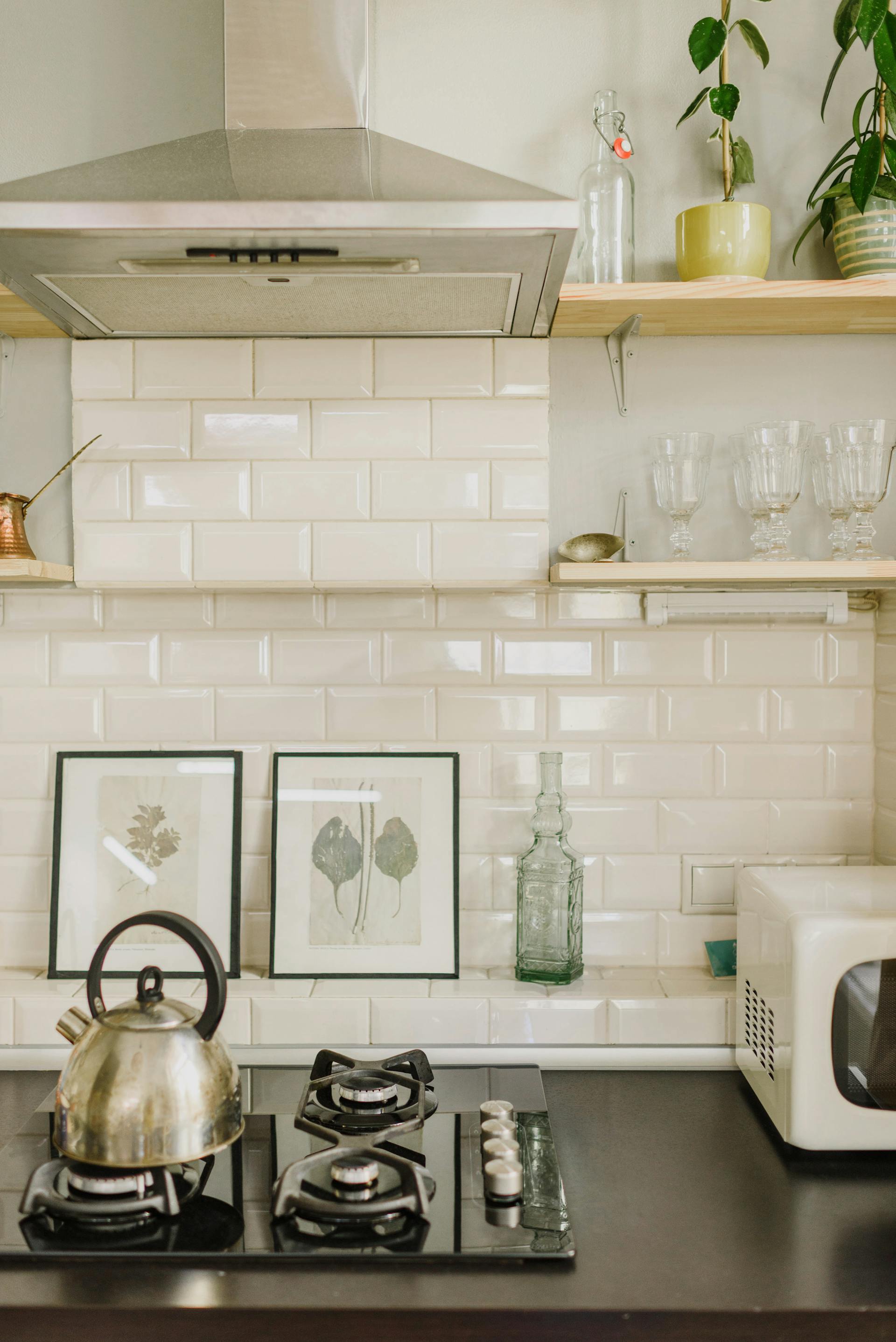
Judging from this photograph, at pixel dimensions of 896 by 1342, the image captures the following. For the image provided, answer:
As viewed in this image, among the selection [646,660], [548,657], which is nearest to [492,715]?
[548,657]

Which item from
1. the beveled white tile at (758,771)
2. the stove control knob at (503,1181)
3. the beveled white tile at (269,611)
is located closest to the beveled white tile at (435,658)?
the beveled white tile at (269,611)

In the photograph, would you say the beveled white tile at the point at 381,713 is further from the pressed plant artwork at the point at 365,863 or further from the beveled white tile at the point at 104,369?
the beveled white tile at the point at 104,369

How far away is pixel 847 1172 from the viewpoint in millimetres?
1340

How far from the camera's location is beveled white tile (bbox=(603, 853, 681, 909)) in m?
1.79

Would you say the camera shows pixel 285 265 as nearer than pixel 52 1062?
Yes

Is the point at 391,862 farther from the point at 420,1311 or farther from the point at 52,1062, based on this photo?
the point at 420,1311

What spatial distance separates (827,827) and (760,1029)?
0.43 m

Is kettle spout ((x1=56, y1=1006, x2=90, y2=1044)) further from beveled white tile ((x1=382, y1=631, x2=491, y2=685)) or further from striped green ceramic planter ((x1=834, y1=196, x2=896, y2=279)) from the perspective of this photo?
striped green ceramic planter ((x1=834, y1=196, x2=896, y2=279))

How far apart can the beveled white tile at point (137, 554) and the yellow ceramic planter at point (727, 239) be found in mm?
919

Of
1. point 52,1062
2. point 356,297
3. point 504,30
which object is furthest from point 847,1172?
point 504,30

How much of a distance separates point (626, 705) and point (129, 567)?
88 centimetres

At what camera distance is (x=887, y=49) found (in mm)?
1448

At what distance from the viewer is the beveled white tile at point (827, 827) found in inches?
70.1

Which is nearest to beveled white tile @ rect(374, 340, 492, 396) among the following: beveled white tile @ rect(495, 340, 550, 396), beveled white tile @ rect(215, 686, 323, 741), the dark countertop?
beveled white tile @ rect(495, 340, 550, 396)
